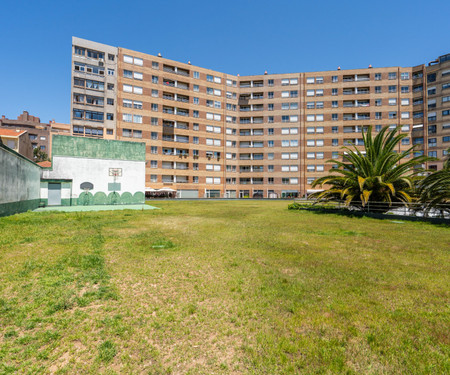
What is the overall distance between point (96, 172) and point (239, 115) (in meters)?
48.0

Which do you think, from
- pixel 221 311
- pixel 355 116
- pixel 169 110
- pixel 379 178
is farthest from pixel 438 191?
pixel 169 110

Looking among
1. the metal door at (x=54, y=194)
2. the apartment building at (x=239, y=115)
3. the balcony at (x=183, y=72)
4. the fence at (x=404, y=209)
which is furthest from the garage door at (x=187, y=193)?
the fence at (x=404, y=209)

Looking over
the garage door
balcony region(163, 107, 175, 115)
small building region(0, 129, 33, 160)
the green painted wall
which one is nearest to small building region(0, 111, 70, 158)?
small building region(0, 129, 33, 160)

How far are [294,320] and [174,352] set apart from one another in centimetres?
203

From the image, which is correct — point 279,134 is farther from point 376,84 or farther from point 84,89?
point 84,89

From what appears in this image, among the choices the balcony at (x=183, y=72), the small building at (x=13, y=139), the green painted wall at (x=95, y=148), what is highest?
the balcony at (x=183, y=72)

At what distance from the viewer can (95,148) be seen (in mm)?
28656

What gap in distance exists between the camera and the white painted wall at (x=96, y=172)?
27031mm

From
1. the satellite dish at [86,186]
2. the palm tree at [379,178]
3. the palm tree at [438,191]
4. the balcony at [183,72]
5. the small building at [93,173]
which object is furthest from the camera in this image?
the balcony at [183,72]

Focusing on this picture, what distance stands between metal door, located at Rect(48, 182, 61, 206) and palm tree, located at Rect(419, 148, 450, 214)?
Result: 1381 inches

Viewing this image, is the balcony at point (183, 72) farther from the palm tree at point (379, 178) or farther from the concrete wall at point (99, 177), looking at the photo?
the palm tree at point (379, 178)

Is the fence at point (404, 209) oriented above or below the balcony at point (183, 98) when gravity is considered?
below

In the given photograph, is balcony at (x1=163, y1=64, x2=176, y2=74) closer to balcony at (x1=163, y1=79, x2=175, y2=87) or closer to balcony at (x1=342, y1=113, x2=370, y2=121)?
balcony at (x1=163, y1=79, x2=175, y2=87)

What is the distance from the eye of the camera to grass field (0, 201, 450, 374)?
3.06 m
